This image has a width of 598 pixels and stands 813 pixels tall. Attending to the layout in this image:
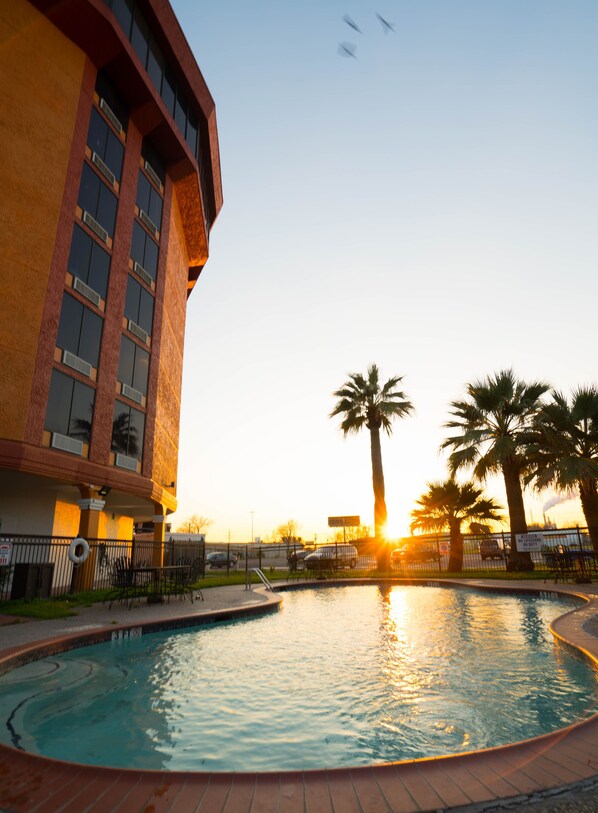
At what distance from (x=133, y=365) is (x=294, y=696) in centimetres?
1880

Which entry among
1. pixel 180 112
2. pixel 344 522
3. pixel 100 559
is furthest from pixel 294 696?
pixel 344 522

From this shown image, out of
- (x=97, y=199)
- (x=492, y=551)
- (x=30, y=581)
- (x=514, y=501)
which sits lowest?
(x=30, y=581)

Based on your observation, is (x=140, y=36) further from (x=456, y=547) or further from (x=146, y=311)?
(x=456, y=547)

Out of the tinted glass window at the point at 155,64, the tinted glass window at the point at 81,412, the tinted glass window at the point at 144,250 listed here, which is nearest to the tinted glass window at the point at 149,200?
the tinted glass window at the point at 144,250

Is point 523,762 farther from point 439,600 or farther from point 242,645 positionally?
point 439,600

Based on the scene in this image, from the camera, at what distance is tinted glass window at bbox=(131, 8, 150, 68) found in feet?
70.9

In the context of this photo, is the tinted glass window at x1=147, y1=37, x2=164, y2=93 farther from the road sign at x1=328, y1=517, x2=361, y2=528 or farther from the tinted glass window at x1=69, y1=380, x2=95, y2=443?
the road sign at x1=328, y1=517, x2=361, y2=528

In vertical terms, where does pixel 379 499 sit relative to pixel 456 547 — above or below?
above

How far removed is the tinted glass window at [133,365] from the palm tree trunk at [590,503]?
19.2m

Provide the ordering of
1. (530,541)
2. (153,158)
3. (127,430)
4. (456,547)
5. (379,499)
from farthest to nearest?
(379,499)
(153,158)
(456,547)
(127,430)
(530,541)

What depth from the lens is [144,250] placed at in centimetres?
2364

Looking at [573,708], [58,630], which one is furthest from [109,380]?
[573,708]

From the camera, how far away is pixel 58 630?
8.77 m

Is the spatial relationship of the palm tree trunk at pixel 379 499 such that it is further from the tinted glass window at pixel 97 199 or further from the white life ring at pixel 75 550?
the tinted glass window at pixel 97 199
